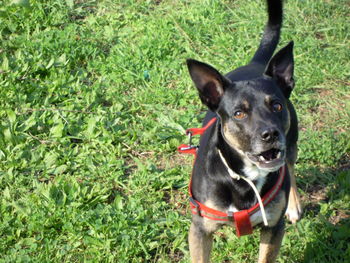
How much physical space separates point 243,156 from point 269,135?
314 millimetres

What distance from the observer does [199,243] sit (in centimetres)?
382

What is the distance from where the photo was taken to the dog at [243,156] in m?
3.47

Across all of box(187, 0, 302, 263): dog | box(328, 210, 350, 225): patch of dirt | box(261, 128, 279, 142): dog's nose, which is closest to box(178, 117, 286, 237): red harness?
box(187, 0, 302, 263): dog

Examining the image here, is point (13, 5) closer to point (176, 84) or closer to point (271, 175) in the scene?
point (176, 84)

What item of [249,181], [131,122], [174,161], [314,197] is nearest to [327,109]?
[314,197]

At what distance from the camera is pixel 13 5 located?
7.21 m

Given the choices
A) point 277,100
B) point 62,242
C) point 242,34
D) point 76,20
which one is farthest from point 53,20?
point 277,100

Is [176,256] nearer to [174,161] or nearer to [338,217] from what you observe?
[174,161]

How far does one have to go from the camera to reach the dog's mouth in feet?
11.2

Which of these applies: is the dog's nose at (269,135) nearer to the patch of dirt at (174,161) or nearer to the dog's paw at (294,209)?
the dog's paw at (294,209)

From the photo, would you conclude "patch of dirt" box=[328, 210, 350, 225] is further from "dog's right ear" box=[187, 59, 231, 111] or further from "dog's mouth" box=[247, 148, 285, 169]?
"dog's right ear" box=[187, 59, 231, 111]

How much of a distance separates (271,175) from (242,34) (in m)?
3.75

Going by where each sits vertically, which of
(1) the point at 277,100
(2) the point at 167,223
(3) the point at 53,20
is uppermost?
(1) the point at 277,100

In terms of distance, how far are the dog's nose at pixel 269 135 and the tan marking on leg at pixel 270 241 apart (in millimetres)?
766
